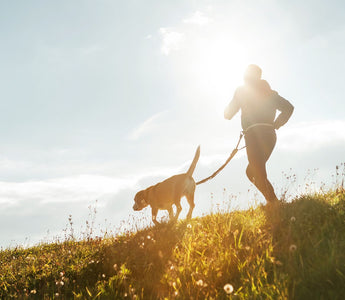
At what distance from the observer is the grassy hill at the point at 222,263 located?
3.23 m

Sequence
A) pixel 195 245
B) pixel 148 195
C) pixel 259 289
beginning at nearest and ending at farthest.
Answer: pixel 259 289, pixel 195 245, pixel 148 195

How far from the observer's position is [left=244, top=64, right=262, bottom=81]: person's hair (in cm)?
646

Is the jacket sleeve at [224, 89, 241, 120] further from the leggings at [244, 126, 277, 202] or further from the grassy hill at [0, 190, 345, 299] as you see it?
the grassy hill at [0, 190, 345, 299]

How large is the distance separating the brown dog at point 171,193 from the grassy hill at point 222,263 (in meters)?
1.66

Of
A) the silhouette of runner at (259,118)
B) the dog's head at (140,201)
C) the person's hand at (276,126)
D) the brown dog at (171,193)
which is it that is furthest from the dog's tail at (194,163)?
the person's hand at (276,126)

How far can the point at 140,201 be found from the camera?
9375 millimetres

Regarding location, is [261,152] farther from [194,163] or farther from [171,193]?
[171,193]

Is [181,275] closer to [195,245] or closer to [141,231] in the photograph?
[195,245]

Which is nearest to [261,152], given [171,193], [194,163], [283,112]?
[283,112]

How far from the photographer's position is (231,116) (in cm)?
676

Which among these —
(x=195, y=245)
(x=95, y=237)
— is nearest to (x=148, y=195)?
(x=95, y=237)

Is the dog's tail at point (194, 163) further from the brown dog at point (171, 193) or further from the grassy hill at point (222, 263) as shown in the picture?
the grassy hill at point (222, 263)

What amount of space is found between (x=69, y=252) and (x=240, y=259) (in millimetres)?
4142

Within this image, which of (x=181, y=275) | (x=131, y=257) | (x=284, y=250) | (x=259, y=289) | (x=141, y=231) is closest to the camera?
(x=259, y=289)
